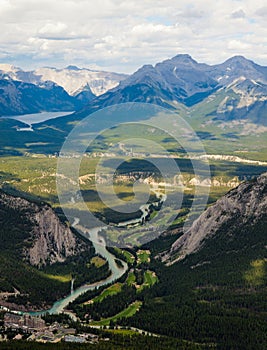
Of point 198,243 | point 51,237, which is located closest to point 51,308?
point 51,237

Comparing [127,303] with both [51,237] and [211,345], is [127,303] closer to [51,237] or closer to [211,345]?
[211,345]

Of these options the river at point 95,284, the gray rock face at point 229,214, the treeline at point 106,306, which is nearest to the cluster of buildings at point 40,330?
the river at point 95,284

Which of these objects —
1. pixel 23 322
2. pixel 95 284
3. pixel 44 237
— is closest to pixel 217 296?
pixel 95 284

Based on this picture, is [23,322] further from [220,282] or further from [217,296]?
[220,282]

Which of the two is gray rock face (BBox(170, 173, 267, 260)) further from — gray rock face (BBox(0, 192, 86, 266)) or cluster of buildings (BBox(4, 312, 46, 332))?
cluster of buildings (BBox(4, 312, 46, 332))

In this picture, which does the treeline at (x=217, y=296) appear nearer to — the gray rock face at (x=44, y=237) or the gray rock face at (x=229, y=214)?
the gray rock face at (x=229, y=214)
